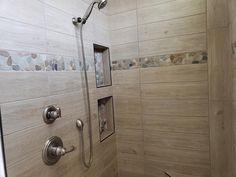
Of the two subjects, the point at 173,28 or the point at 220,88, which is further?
the point at 173,28

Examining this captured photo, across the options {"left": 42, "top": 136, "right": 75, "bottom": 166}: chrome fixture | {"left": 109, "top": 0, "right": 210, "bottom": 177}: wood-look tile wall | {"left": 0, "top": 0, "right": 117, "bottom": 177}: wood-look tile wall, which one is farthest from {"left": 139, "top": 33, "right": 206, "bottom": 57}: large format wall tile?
{"left": 42, "top": 136, "right": 75, "bottom": 166}: chrome fixture

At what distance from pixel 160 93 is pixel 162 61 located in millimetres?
306

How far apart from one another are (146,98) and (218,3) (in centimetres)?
100

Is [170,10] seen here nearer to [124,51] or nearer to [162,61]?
[162,61]

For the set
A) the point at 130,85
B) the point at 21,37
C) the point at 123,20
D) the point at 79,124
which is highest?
the point at 123,20

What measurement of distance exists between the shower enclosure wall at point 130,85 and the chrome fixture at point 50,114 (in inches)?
1.1

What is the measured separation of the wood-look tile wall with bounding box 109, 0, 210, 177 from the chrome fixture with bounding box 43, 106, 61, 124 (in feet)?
3.00

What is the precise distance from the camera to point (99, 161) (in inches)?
65.3

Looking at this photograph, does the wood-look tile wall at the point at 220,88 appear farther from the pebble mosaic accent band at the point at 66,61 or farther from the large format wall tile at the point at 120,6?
the large format wall tile at the point at 120,6

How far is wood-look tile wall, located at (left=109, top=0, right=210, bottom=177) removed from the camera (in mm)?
1579

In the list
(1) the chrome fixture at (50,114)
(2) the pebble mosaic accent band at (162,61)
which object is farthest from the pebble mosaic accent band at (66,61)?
(1) the chrome fixture at (50,114)

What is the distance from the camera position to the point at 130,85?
6.12ft

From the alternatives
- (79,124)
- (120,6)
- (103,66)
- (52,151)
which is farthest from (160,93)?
(52,151)

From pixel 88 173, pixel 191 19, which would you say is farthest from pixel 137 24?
pixel 88 173
